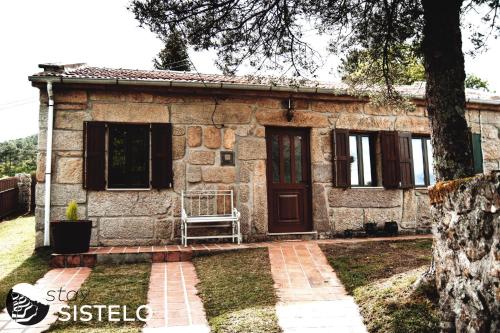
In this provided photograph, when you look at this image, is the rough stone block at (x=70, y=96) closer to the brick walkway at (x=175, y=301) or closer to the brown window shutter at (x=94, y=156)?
the brown window shutter at (x=94, y=156)

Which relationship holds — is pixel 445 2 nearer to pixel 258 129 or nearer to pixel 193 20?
pixel 193 20

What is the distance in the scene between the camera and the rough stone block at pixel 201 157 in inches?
259

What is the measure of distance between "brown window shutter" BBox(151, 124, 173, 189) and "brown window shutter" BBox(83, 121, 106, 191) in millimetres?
770

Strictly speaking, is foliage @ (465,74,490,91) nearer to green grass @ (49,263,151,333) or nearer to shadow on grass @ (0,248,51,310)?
green grass @ (49,263,151,333)

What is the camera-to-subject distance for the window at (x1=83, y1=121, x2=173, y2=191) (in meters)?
6.19

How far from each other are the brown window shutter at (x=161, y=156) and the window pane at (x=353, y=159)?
A: 11.1 ft

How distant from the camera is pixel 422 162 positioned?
7.86 metres

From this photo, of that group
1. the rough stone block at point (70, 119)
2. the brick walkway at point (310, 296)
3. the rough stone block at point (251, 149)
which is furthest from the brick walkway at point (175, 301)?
the rough stone block at point (70, 119)

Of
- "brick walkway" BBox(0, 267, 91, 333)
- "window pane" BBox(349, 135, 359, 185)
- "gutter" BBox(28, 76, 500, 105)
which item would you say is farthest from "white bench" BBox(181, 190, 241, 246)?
"window pane" BBox(349, 135, 359, 185)

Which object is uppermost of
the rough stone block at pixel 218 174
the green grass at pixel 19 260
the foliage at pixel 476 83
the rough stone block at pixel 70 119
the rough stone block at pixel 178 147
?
the foliage at pixel 476 83

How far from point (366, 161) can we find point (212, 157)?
3029mm

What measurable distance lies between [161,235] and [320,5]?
4.16 meters

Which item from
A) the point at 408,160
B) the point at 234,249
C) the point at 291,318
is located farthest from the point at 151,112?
the point at 408,160

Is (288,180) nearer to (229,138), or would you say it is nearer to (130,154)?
(229,138)
